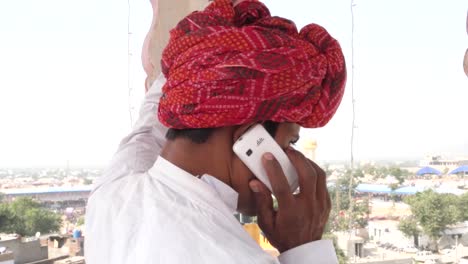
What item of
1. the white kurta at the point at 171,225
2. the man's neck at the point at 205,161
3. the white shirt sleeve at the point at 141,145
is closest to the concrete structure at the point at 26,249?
the white shirt sleeve at the point at 141,145

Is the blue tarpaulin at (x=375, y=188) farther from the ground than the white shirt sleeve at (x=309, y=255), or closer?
closer

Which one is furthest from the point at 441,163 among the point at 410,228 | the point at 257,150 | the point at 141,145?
the point at 257,150

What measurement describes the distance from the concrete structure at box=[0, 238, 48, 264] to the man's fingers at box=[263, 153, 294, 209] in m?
4.34

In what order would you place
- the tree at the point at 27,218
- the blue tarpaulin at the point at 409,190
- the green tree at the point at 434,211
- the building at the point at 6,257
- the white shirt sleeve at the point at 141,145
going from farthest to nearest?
1. the tree at the point at 27,218
2. the building at the point at 6,257
3. the blue tarpaulin at the point at 409,190
4. the green tree at the point at 434,211
5. the white shirt sleeve at the point at 141,145

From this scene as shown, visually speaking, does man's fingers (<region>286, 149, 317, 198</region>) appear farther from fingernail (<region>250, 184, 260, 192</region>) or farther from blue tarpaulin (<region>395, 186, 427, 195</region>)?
blue tarpaulin (<region>395, 186, 427, 195</region>)

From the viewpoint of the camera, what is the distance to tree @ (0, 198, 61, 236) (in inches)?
196

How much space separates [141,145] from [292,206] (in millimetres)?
368

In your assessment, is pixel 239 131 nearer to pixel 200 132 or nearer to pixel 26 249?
pixel 200 132

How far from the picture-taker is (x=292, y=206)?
0.64 meters

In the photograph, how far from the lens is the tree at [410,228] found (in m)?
3.86

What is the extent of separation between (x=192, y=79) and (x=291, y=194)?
21 cm

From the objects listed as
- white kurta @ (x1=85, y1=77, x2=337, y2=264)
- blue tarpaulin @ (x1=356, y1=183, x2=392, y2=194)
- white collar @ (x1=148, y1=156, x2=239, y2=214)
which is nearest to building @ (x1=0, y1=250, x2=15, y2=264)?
blue tarpaulin @ (x1=356, y1=183, x2=392, y2=194)

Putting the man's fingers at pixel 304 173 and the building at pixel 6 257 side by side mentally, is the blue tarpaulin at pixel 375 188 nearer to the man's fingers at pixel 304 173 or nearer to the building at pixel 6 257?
the building at pixel 6 257

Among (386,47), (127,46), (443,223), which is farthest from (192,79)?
(386,47)
